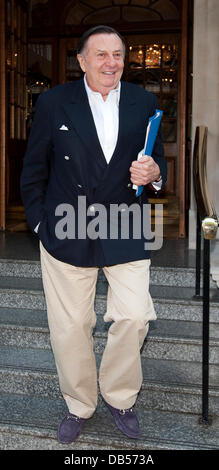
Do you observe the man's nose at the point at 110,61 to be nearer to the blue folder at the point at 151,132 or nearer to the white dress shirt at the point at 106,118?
the white dress shirt at the point at 106,118

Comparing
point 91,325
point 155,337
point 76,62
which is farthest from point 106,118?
point 76,62

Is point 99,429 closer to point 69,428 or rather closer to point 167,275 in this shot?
point 69,428

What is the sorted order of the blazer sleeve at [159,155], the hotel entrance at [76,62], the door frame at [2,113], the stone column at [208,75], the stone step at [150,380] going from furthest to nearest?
1. the hotel entrance at [76,62]
2. the door frame at [2,113]
3. the stone column at [208,75]
4. the stone step at [150,380]
5. the blazer sleeve at [159,155]

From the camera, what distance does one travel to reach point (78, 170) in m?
2.68

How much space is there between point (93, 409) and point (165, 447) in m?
0.36

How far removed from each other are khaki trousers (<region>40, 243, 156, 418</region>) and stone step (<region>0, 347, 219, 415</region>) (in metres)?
0.44

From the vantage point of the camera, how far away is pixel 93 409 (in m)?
2.93

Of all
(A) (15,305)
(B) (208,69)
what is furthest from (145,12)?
(A) (15,305)

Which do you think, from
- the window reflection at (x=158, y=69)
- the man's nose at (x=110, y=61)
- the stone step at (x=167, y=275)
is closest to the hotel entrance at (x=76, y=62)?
the window reflection at (x=158, y=69)

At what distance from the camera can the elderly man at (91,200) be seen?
2.65 meters

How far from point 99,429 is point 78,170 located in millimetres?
1190

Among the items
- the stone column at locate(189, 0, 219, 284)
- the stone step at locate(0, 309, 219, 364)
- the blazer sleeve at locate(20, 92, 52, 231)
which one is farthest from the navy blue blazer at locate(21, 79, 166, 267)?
the stone column at locate(189, 0, 219, 284)

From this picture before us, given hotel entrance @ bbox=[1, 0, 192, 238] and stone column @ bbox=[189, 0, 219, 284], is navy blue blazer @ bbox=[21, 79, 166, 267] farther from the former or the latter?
hotel entrance @ bbox=[1, 0, 192, 238]

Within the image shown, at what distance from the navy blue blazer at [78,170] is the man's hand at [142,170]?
0.31 ft
